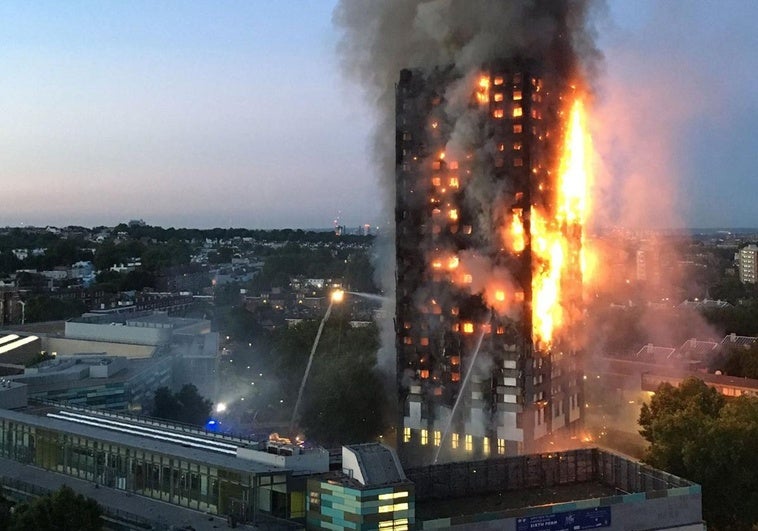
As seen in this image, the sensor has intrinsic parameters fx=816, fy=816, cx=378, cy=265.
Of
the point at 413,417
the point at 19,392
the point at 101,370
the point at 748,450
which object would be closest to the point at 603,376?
the point at 413,417

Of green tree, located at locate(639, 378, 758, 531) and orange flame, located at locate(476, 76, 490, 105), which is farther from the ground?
orange flame, located at locate(476, 76, 490, 105)

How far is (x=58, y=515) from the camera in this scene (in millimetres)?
23344

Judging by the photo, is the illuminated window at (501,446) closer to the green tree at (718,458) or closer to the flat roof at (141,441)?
the green tree at (718,458)

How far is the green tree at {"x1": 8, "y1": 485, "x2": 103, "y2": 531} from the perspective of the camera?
23.1m

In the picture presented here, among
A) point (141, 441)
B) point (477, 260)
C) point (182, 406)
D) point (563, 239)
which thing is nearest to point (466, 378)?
point (477, 260)

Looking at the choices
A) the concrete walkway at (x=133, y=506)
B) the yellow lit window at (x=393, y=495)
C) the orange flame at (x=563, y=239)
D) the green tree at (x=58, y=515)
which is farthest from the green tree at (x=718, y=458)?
the green tree at (x=58, y=515)

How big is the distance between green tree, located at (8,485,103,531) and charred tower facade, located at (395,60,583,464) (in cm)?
2225

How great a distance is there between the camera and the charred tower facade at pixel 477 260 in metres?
41.4

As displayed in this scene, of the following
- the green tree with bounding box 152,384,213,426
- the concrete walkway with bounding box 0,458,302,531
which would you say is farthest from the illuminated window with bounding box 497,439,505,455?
the concrete walkway with bounding box 0,458,302,531

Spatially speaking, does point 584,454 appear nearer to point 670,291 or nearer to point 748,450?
point 748,450

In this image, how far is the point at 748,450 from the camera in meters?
34.1

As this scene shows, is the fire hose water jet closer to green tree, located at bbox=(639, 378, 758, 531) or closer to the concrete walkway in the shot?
green tree, located at bbox=(639, 378, 758, 531)

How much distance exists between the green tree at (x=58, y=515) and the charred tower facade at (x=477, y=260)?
22254 mm

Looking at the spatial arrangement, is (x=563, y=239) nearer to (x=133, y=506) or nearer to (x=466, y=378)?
(x=466, y=378)
